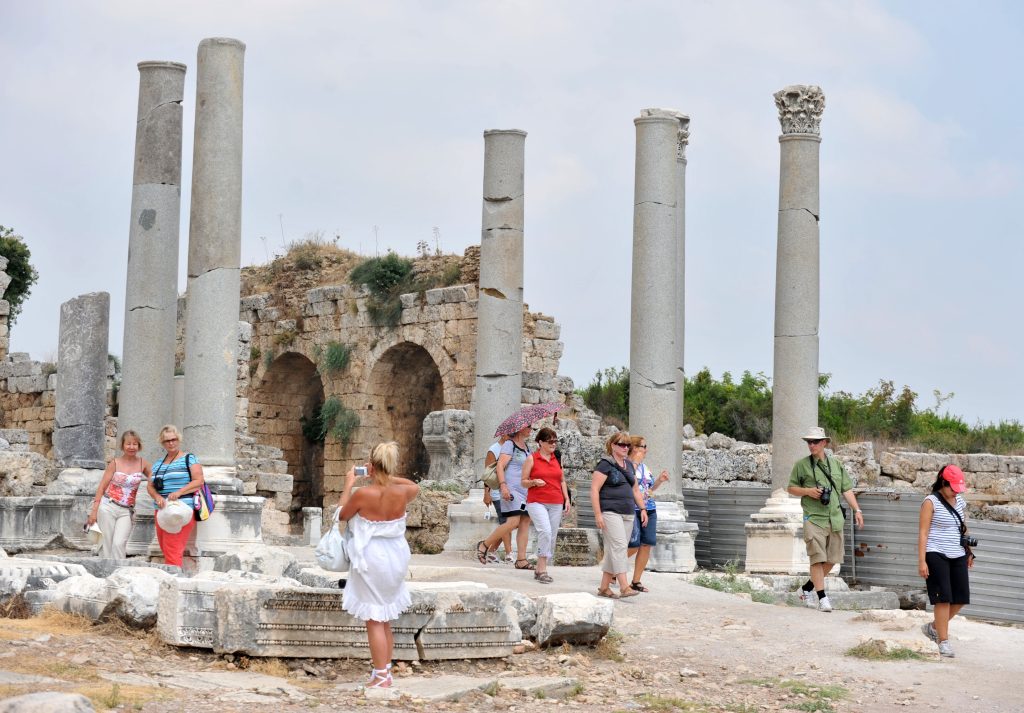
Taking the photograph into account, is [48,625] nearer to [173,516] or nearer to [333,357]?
[173,516]

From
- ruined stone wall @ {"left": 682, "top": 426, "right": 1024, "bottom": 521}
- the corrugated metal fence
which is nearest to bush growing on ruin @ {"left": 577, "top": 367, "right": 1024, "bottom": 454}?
ruined stone wall @ {"left": 682, "top": 426, "right": 1024, "bottom": 521}

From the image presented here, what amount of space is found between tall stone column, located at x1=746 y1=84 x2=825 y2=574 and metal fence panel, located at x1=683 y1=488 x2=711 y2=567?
49.4 inches

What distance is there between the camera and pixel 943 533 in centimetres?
1028

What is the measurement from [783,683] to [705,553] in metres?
7.65

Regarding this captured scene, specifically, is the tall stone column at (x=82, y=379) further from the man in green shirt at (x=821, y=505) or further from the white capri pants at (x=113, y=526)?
the man in green shirt at (x=821, y=505)

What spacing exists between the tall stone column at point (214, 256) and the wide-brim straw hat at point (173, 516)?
2259 millimetres

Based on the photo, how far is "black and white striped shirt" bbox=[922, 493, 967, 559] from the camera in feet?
33.6

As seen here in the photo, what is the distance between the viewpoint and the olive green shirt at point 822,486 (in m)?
12.3

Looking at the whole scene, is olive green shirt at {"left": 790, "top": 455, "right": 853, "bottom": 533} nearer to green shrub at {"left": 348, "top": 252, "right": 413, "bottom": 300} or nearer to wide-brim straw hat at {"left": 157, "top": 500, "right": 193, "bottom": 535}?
wide-brim straw hat at {"left": 157, "top": 500, "right": 193, "bottom": 535}

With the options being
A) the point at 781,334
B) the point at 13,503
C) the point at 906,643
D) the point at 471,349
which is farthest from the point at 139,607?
the point at 471,349

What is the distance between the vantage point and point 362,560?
25.7 ft

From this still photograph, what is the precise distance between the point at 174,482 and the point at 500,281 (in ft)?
19.1

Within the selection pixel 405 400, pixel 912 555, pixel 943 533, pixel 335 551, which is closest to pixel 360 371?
pixel 405 400

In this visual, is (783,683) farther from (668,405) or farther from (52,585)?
(668,405)
